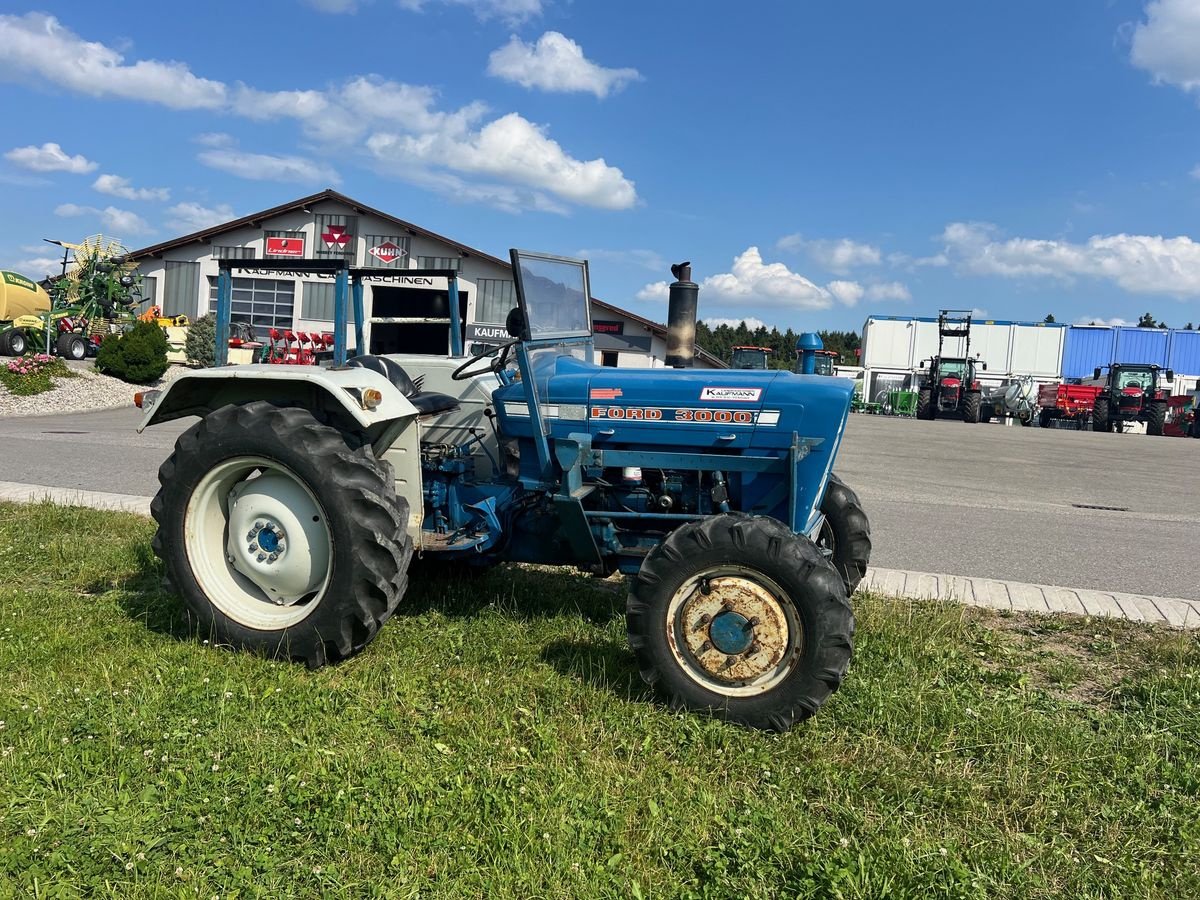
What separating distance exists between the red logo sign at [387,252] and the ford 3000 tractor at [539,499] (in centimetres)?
2401

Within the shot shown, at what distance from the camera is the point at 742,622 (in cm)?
315

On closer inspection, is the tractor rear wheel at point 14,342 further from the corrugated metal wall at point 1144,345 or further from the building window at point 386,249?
the corrugated metal wall at point 1144,345

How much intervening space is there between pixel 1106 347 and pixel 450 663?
1681 inches

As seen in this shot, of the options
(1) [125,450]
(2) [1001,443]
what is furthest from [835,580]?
(2) [1001,443]

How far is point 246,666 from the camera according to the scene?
3484 mm

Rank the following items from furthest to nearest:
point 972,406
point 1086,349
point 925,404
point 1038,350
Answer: point 1086,349 < point 1038,350 < point 925,404 < point 972,406

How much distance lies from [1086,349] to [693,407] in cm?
4120

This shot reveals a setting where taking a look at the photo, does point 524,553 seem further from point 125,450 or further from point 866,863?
point 125,450

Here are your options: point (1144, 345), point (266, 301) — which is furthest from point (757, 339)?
point (266, 301)

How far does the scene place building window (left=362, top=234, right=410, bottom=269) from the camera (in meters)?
27.2

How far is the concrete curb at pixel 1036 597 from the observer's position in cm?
480

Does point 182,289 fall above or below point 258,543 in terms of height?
above

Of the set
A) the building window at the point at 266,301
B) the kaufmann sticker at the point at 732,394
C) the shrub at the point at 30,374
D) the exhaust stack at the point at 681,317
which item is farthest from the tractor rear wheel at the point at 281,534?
the building window at the point at 266,301

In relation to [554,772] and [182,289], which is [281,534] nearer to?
[554,772]
